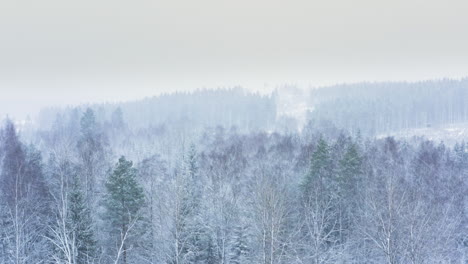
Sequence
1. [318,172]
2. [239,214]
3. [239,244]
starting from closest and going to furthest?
[239,244] → [239,214] → [318,172]

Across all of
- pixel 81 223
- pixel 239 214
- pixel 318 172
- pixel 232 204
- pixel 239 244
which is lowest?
pixel 239 244

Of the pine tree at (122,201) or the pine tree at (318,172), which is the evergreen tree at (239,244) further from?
the pine tree at (318,172)

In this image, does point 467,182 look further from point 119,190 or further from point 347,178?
point 119,190

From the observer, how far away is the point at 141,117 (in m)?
171

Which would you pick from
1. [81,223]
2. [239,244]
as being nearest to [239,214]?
[239,244]

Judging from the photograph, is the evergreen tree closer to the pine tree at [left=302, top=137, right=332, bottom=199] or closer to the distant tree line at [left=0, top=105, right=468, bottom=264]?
the distant tree line at [left=0, top=105, right=468, bottom=264]

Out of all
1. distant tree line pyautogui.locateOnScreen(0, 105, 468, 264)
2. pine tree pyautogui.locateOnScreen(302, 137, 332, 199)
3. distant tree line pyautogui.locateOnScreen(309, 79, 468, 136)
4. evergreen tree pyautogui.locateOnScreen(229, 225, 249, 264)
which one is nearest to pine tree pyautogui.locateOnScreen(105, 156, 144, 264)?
distant tree line pyautogui.locateOnScreen(0, 105, 468, 264)

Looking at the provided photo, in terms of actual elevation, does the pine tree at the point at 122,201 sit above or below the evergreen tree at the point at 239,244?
above

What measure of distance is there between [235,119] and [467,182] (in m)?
118

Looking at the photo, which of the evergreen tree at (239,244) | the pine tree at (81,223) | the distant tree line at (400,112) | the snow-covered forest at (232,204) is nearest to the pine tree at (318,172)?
the snow-covered forest at (232,204)

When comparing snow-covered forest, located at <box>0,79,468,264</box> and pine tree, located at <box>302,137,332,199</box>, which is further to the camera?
pine tree, located at <box>302,137,332,199</box>

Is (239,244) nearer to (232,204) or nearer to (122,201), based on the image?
(232,204)

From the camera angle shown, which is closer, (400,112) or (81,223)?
(81,223)

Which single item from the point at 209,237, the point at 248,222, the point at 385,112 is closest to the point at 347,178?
the point at 248,222
